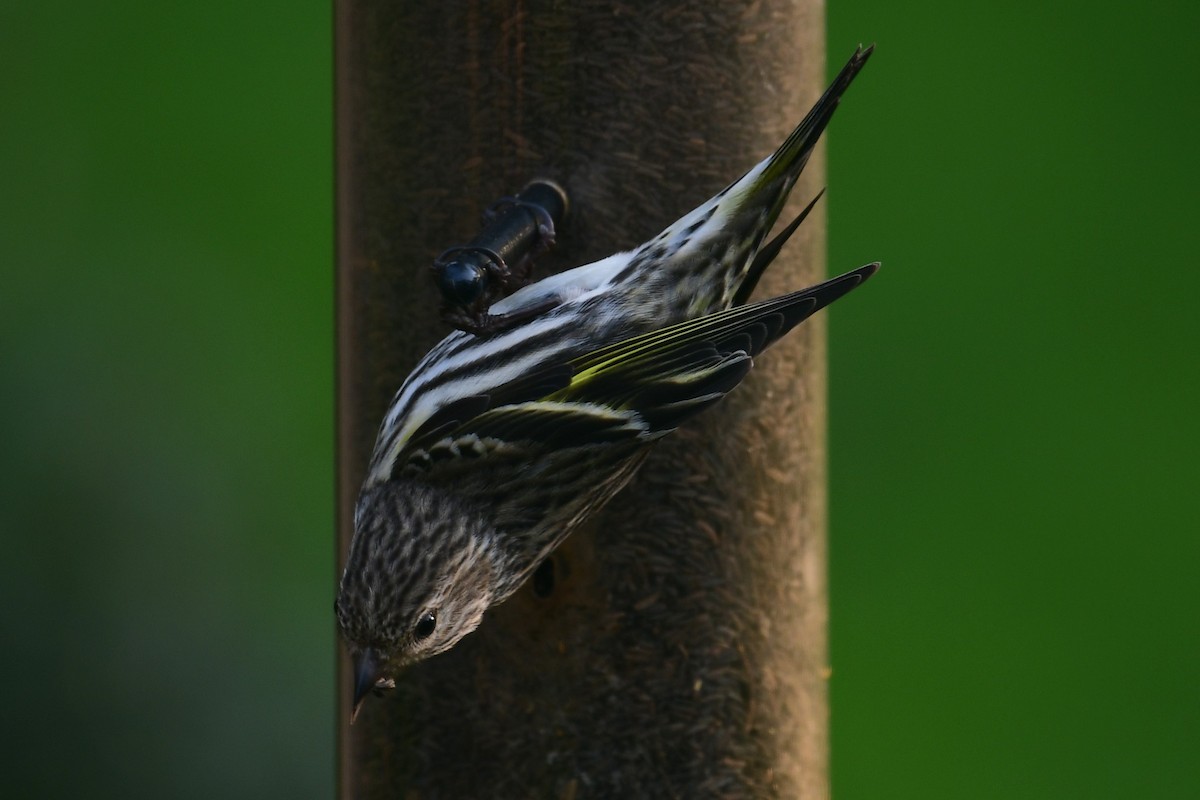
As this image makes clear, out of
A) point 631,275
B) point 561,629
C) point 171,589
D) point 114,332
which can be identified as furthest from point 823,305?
point 114,332

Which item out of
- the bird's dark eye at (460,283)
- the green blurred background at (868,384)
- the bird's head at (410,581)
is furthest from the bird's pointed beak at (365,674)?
the green blurred background at (868,384)

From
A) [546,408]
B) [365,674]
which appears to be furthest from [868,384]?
[365,674]

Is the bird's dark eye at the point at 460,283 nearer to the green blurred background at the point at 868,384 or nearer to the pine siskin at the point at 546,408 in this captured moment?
the pine siskin at the point at 546,408

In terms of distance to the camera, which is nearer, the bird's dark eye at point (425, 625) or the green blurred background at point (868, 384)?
the bird's dark eye at point (425, 625)

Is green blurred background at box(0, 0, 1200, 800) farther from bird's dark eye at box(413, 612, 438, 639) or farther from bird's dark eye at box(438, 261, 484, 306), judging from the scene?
bird's dark eye at box(438, 261, 484, 306)

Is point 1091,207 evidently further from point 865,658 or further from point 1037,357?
point 865,658

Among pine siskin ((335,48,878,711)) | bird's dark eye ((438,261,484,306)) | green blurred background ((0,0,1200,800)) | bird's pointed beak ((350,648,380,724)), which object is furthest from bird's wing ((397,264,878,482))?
green blurred background ((0,0,1200,800))

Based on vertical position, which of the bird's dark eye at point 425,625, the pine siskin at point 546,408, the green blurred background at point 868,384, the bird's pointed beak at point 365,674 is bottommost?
the bird's pointed beak at point 365,674
